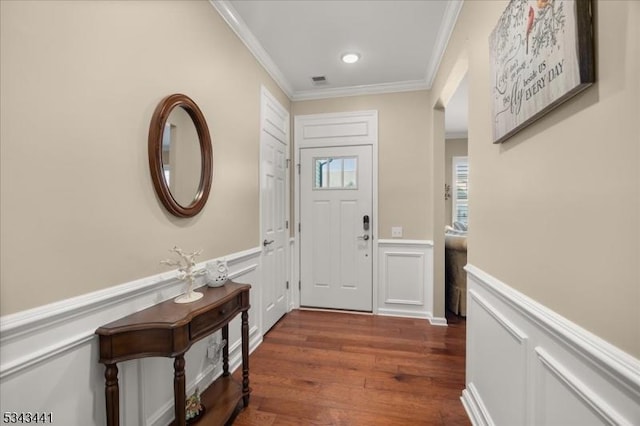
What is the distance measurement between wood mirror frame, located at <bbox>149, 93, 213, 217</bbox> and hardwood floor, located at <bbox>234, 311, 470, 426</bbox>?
1.32 metres

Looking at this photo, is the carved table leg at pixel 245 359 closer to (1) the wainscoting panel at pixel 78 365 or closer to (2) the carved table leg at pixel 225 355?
(2) the carved table leg at pixel 225 355

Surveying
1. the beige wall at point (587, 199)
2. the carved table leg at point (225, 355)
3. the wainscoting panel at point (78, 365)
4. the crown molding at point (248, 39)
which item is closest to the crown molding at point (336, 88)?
the crown molding at point (248, 39)

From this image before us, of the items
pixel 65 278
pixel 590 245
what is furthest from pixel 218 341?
pixel 590 245

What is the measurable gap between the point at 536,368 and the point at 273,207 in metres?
2.42

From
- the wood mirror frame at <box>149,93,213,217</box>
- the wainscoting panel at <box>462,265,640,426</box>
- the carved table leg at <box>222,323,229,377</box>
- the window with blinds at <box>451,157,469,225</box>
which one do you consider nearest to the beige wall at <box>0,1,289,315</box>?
the wood mirror frame at <box>149,93,213,217</box>

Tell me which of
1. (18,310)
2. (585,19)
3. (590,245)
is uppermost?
(585,19)

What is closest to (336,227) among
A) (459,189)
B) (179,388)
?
(179,388)

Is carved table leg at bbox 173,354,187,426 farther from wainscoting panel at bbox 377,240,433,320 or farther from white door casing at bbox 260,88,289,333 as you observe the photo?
wainscoting panel at bbox 377,240,433,320

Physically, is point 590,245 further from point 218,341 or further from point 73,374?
point 218,341

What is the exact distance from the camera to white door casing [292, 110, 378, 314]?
3336mm

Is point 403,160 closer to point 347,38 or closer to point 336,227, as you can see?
point 336,227

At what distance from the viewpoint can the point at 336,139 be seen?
3412mm

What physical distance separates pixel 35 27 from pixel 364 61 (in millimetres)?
2470

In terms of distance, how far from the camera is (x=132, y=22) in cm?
131
